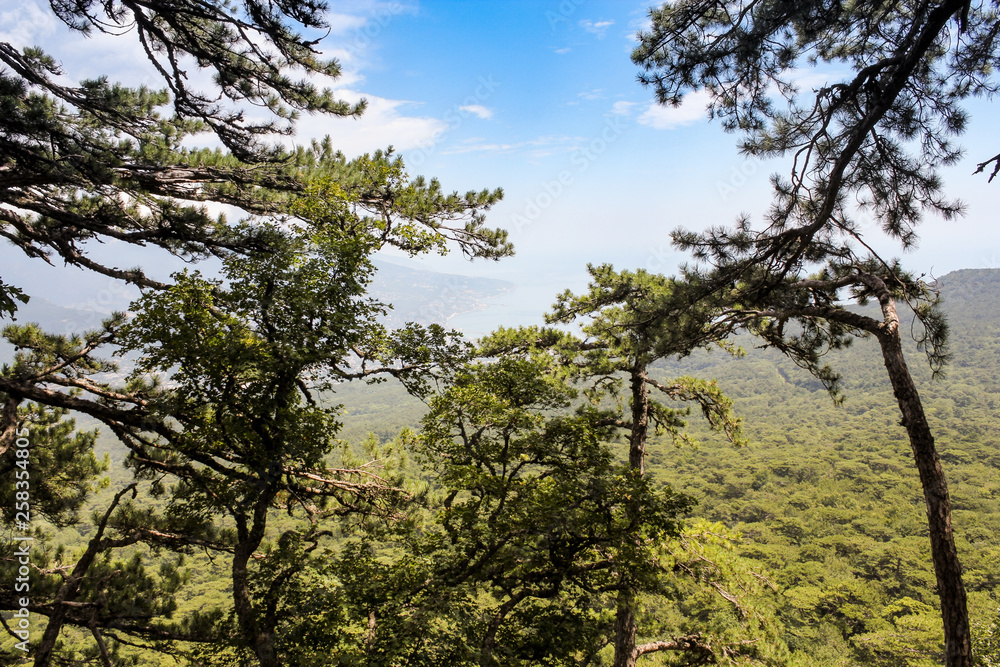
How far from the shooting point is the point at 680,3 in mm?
4656

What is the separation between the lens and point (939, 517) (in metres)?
4.27

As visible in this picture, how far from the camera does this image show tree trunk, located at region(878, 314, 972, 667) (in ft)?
13.2

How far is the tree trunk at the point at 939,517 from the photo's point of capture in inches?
159

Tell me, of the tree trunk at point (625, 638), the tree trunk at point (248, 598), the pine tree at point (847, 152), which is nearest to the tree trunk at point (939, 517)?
the pine tree at point (847, 152)

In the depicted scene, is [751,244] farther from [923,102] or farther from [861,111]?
[923,102]

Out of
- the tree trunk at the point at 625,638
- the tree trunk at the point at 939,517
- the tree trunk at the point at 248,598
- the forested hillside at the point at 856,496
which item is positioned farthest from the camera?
the forested hillside at the point at 856,496

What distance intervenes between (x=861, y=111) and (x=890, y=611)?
42.9 m

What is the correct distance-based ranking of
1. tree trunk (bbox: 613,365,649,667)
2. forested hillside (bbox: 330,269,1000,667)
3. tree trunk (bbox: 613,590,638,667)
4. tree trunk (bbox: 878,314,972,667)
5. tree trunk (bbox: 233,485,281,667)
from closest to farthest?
tree trunk (bbox: 878,314,972,667), tree trunk (bbox: 233,485,281,667), tree trunk (bbox: 613,365,649,667), tree trunk (bbox: 613,590,638,667), forested hillside (bbox: 330,269,1000,667)

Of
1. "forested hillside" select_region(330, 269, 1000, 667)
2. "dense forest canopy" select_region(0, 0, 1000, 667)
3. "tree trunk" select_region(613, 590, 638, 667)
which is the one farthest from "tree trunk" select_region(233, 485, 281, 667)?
"tree trunk" select_region(613, 590, 638, 667)

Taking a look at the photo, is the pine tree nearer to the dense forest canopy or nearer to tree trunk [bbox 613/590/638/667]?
the dense forest canopy

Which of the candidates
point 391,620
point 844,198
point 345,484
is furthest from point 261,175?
point 844,198

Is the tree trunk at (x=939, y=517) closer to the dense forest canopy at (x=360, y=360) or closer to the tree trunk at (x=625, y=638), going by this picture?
the dense forest canopy at (x=360, y=360)

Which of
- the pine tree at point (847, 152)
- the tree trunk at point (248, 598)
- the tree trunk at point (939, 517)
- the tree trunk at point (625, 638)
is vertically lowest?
the tree trunk at point (625, 638)

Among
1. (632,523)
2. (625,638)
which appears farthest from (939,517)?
(625,638)
